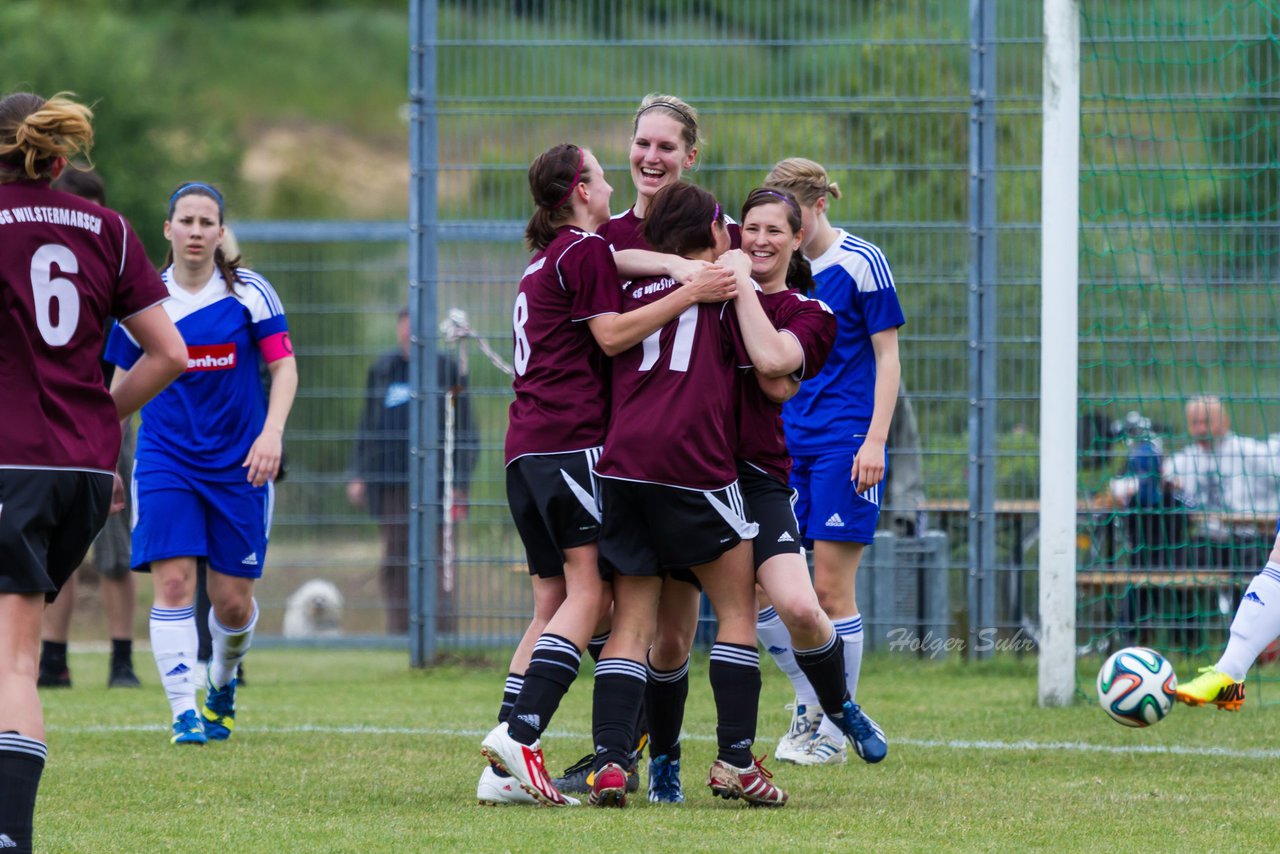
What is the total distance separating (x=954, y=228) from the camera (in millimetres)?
9148

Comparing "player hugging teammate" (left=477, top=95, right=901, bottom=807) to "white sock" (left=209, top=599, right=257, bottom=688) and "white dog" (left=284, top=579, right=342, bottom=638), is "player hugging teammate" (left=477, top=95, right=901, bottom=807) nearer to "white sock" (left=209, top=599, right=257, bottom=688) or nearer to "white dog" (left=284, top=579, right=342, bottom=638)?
"white sock" (left=209, top=599, right=257, bottom=688)

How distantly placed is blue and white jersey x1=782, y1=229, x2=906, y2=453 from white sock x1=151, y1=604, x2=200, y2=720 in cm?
237

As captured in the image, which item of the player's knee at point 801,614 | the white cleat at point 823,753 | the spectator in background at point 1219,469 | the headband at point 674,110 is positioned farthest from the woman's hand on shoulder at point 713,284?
the spectator in background at point 1219,469

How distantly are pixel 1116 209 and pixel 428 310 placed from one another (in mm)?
3693

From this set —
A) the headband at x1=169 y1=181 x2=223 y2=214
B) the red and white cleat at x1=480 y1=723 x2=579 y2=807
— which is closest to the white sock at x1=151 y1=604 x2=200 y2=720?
the headband at x1=169 y1=181 x2=223 y2=214

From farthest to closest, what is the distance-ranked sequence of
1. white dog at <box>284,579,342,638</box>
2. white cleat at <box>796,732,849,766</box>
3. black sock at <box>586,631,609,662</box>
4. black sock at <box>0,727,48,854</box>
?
white dog at <box>284,579,342,638</box> → white cleat at <box>796,732,849,766</box> → black sock at <box>586,631,609,662</box> → black sock at <box>0,727,48,854</box>

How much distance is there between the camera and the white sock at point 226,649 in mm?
6570

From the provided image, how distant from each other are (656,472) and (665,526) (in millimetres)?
161

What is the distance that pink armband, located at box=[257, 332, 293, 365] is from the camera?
656cm

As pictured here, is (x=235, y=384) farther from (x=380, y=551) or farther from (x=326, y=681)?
(x=380, y=551)

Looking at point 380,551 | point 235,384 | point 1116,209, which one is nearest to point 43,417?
point 235,384

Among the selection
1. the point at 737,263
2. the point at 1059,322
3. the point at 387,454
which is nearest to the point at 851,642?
the point at 737,263

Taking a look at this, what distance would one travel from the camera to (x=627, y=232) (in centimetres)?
513

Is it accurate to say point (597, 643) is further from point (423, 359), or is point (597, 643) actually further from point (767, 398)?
point (423, 359)
